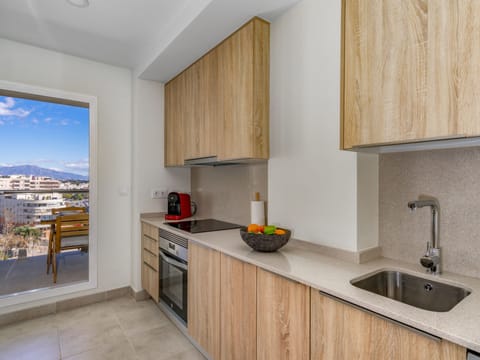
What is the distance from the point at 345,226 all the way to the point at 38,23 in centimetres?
274

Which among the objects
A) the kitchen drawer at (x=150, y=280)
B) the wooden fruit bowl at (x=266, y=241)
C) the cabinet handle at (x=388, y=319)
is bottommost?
the kitchen drawer at (x=150, y=280)

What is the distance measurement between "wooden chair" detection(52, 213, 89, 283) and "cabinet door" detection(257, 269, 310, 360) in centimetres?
302

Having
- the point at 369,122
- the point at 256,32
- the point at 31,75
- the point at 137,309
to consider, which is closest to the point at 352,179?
the point at 369,122

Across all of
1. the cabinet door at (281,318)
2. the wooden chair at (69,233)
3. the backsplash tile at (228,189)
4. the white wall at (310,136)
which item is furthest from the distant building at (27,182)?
the cabinet door at (281,318)

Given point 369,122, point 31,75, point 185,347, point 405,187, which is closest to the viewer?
point 369,122

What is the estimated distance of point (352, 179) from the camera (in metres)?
1.39

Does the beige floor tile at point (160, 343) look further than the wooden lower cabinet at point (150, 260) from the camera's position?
No

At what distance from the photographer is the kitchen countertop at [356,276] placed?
772 mm

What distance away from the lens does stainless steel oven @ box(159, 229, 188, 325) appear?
2076 millimetres

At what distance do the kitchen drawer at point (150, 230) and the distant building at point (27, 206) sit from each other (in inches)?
79.4

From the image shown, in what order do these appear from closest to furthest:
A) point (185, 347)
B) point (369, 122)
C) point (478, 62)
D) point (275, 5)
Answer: point (478, 62) → point (369, 122) → point (275, 5) → point (185, 347)

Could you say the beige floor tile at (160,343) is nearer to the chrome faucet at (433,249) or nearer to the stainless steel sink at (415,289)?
the stainless steel sink at (415,289)

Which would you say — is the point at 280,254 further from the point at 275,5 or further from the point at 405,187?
the point at 275,5

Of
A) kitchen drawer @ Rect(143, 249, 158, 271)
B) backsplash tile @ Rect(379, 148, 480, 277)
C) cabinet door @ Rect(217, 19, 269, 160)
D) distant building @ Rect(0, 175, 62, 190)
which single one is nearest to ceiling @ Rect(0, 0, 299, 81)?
cabinet door @ Rect(217, 19, 269, 160)
